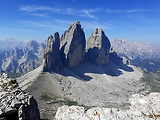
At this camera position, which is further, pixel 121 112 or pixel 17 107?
pixel 17 107

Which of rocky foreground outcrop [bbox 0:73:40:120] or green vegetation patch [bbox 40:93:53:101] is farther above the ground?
rocky foreground outcrop [bbox 0:73:40:120]

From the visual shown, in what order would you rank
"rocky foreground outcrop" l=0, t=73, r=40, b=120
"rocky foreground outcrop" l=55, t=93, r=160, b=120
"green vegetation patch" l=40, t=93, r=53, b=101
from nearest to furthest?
"rocky foreground outcrop" l=55, t=93, r=160, b=120
"rocky foreground outcrop" l=0, t=73, r=40, b=120
"green vegetation patch" l=40, t=93, r=53, b=101

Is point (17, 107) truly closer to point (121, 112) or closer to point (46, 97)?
point (121, 112)

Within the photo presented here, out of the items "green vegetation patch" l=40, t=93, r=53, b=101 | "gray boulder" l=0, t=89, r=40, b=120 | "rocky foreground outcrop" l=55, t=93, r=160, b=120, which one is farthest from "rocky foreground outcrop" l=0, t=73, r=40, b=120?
"green vegetation patch" l=40, t=93, r=53, b=101

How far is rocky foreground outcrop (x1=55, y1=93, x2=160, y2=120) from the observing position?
20.9m

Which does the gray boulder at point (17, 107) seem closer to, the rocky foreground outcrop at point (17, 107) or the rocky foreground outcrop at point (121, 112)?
the rocky foreground outcrop at point (17, 107)

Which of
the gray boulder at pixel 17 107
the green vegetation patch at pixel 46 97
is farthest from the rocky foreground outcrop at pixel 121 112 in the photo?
the green vegetation patch at pixel 46 97

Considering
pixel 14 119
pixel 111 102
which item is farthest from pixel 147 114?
pixel 111 102

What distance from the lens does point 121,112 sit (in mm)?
21641

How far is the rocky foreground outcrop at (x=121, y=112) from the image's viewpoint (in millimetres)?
20928

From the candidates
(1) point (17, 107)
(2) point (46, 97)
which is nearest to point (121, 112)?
→ (1) point (17, 107)

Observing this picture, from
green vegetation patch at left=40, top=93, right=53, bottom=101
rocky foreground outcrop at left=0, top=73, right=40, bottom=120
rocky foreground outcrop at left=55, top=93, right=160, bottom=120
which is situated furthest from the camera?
green vegetation patch at left=40, top=93, right=53, bottom=101

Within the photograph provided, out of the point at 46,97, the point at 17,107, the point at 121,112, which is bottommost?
the point at 46,97

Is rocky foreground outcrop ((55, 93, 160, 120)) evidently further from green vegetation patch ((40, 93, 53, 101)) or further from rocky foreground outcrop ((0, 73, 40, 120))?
green vegetation patch ((40, 93, 53, 101))
